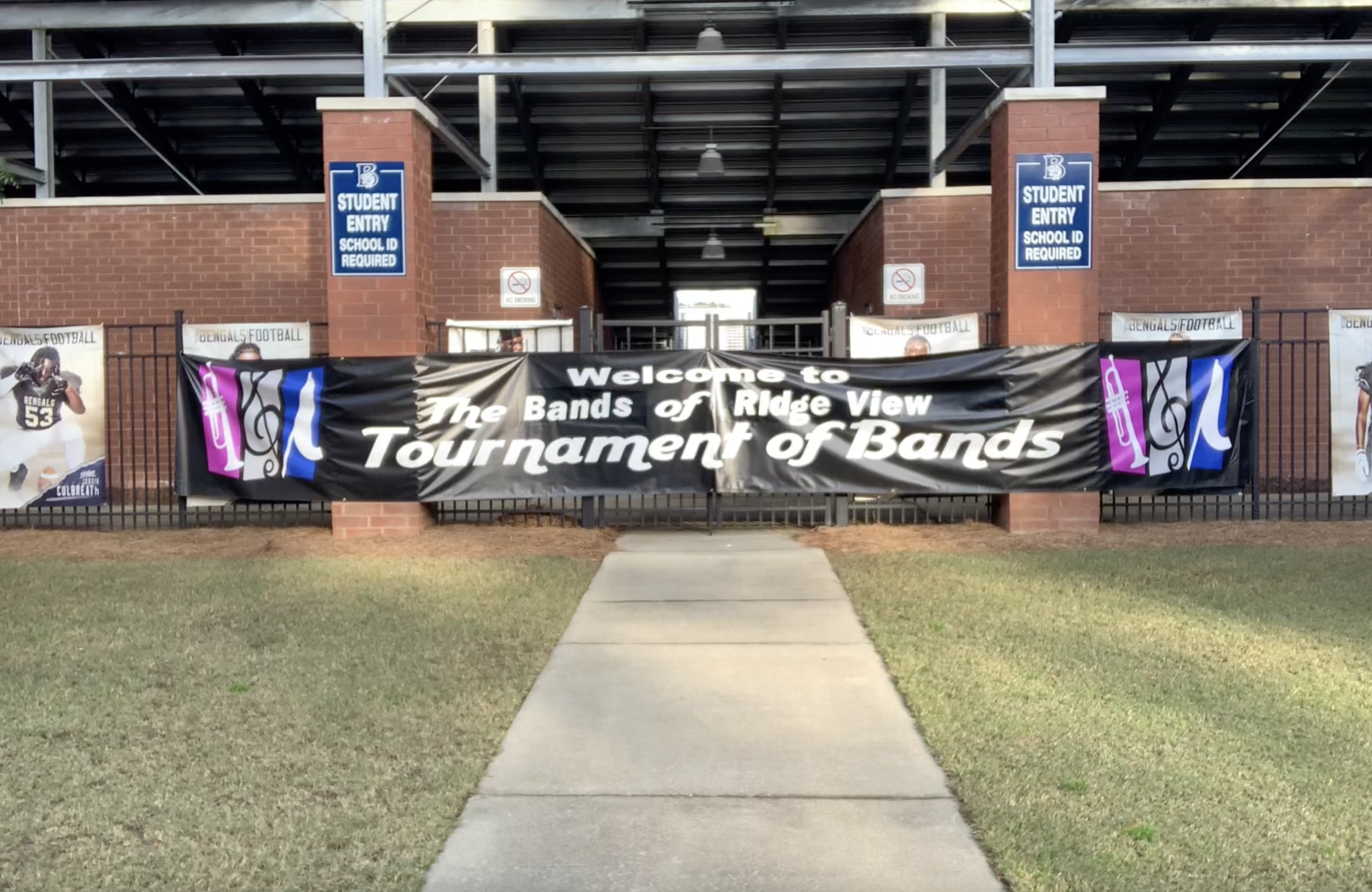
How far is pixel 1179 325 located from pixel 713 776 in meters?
11.3

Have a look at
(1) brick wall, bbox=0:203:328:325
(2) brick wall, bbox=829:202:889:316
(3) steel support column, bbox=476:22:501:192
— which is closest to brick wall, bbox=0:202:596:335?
(1) brick wall, bbox=0:203:328:325

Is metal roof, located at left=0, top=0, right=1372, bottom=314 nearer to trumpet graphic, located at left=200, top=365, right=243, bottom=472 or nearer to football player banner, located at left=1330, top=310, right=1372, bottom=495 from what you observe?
trumpet graphic, located at left=200, top=365, right=243, bottom=472

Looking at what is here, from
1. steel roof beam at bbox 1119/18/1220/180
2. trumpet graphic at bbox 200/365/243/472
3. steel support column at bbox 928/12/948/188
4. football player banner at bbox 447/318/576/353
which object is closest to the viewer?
trumpet graphic at bbox 200/365/243/472

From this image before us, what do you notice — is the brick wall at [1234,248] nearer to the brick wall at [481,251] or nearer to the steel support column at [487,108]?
the brick wall at [481,251]

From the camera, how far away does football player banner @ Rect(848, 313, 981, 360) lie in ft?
40.8

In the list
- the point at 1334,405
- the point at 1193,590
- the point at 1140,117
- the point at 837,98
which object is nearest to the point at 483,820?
the point at 1193,590

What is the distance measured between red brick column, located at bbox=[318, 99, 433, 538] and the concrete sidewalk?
4059mm

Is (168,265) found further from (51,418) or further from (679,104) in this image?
(679,104)

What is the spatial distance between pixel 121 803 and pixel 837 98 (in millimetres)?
16016

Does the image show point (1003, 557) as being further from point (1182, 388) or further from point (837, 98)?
point (837, 98)

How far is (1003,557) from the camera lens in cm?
975

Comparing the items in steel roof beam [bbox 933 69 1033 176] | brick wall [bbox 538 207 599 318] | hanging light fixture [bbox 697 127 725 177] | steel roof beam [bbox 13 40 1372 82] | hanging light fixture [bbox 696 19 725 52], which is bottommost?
brick wall [bbox 538 207 599 318]

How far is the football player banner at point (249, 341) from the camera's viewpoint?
13352mm

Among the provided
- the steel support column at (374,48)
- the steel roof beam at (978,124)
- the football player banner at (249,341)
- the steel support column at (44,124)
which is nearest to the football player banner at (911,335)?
the steel roof beam at (978,124)
